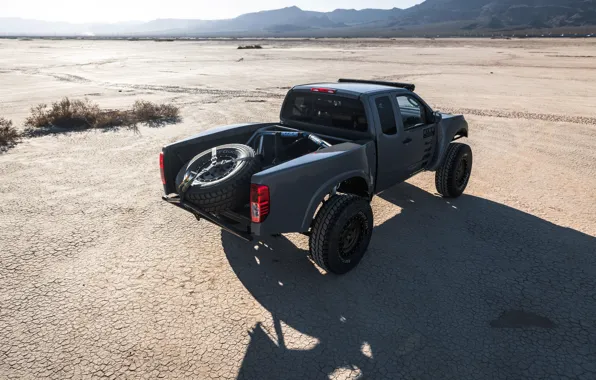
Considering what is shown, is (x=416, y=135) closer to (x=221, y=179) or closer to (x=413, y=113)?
(x=413, y=113)

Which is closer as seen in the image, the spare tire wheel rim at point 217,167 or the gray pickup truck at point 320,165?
the gray pickup truck at point 320,165

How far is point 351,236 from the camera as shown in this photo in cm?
444

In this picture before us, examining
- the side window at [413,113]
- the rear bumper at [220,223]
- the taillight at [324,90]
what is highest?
the taillight at [324,90]

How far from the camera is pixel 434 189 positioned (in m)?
6.97

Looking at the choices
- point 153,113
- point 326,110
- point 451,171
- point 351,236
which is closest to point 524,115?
point 451,171

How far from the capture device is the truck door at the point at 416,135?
5430mm

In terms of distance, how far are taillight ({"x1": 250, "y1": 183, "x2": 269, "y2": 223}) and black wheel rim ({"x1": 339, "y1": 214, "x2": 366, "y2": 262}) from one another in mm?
984

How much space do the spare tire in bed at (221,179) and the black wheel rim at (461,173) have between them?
3769mm

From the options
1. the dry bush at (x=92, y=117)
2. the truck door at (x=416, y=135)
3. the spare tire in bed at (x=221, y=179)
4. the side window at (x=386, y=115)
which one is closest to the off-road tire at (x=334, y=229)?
the spare tire in bed at (x=221, y=179)

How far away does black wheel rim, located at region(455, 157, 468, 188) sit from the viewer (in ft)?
20.9

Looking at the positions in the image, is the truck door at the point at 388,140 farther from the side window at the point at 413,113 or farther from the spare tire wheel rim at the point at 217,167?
the spare tire wheel rim at the point at 217,167

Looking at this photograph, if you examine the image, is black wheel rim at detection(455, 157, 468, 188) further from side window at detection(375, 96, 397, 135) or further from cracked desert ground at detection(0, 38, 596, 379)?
side window at detection(375, 96, 397, 135)

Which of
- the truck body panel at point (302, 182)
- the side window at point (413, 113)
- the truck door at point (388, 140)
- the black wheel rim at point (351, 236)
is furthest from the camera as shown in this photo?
the side window at point (413, 113)

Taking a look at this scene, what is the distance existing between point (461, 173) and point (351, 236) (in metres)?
3.18
